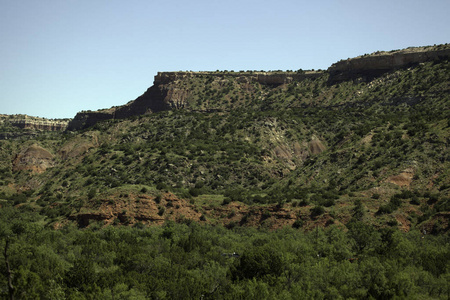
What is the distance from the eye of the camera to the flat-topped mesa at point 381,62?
13577 cm

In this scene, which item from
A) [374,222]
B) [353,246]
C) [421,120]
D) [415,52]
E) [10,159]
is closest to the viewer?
[353,246]

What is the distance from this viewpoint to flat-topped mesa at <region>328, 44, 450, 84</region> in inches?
5345

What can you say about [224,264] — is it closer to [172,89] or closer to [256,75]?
[172,89]

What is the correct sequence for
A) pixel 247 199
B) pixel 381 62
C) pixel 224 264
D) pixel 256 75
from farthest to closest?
pixel 256 75 < pixel 381 62 < pixel 247 199 < pixel 224 264

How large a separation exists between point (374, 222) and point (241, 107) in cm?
8774

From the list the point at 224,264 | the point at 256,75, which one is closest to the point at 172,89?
the point at 256,75

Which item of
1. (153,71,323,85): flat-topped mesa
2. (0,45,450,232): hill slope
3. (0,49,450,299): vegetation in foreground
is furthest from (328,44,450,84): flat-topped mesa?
(153,71,323,85): flat-topped mesa

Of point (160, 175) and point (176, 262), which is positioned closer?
point (176, 262)

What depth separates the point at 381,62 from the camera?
5699 inches

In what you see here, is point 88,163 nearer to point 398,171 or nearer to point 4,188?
point 4,188

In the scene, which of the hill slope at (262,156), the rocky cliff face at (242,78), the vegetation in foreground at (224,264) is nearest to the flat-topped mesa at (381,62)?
the rocky cliff face at (242,78)

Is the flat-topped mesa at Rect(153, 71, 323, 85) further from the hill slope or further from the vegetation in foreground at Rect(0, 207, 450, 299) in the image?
the vegetation in foreground at Rect(0, 207, 450, 299)

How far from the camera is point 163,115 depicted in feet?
481

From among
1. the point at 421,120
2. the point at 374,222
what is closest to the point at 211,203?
the point at 374,222
